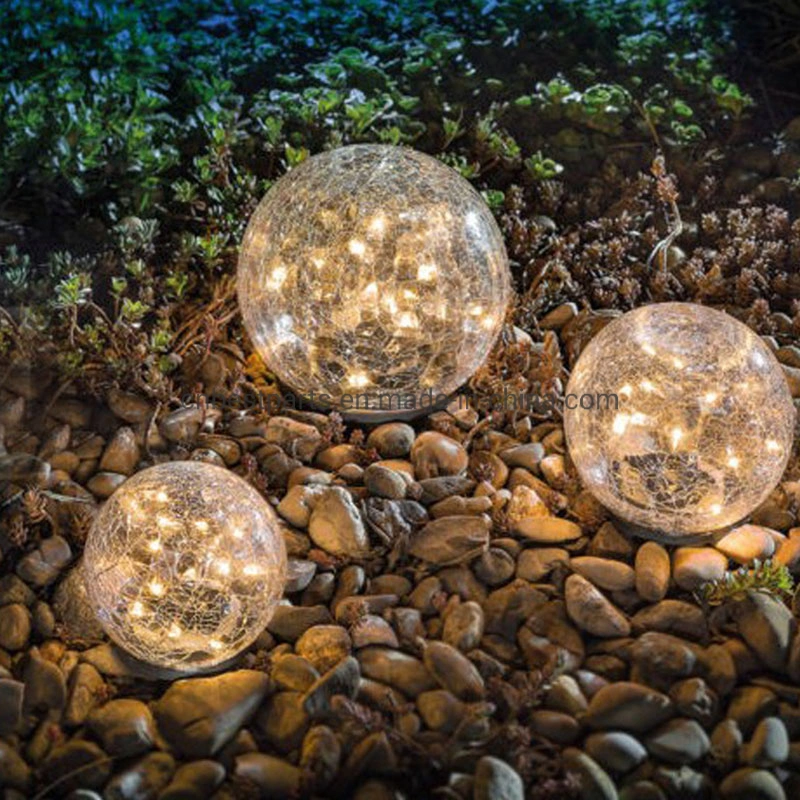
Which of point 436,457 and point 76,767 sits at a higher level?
point 436,457

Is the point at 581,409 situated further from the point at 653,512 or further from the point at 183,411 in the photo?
the point at 183,411

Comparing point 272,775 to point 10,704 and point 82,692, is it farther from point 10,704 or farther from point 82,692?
point 10,704

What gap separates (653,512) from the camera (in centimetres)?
390

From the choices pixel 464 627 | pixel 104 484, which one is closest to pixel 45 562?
pixel 104 484

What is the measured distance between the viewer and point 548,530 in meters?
4.04

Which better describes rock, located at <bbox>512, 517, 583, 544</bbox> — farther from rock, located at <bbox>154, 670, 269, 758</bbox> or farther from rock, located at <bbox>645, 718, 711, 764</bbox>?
rock, located at <bbox>154, 670, 269, 758</bbox>

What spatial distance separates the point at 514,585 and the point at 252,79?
3568 millimetres

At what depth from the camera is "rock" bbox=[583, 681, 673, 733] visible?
3.44 m

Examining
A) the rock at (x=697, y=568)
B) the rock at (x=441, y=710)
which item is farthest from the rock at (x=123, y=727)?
the rock at (x=697, y=568)

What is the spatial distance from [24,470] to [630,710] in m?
2.14

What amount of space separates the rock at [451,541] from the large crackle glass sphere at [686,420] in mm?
411

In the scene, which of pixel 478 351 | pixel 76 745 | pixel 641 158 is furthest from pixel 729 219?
pixel 76 745

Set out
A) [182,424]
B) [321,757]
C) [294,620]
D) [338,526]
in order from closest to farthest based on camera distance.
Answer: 1. [321,757]
2. [294,620]
3. [338,526]
4. [182,424]

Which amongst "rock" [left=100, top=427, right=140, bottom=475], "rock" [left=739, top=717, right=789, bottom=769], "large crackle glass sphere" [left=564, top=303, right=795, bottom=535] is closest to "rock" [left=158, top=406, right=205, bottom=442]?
"rock" [left=100, top=427, right=140, bottom=475]
